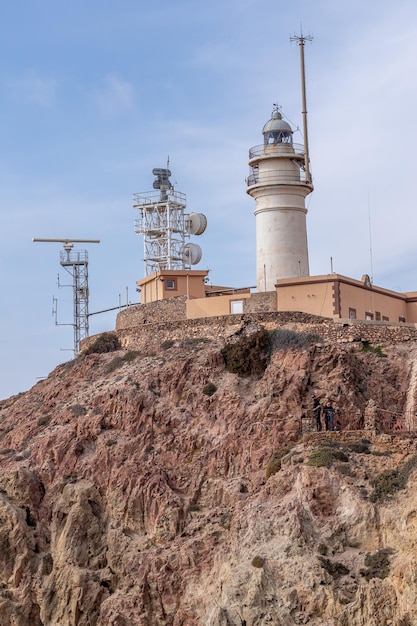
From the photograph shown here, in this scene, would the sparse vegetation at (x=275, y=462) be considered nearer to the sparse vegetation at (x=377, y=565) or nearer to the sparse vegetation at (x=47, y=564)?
the sparse vegetation at (x=377, y=565)

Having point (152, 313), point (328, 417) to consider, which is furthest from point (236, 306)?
point (328, 417)

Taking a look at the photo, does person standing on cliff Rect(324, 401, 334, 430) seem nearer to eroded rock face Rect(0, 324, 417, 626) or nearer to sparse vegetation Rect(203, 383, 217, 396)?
eroded rock face Rect(0, 324, 417, 626)

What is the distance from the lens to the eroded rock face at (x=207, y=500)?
4166 cm

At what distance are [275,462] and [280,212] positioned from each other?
15.0 m

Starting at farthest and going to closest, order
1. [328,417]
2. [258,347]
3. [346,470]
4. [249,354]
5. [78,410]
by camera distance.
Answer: [78,410], [258,347], [249,354], [328,417], [346,470]

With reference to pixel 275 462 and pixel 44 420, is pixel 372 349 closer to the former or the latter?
pixel 275 462

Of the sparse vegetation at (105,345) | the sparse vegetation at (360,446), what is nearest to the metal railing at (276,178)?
the sparse vegetation at (105,345)

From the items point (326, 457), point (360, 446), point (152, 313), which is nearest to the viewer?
point (326, 457)

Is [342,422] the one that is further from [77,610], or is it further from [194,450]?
[77,610]

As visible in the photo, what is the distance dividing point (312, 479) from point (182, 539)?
16.1 ft

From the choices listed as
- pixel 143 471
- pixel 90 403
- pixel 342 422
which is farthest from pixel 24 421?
pixel 342 422

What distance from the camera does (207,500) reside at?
47.1 metres

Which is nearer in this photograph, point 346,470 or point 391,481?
point 391,481

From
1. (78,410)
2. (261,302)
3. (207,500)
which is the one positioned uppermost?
(261,302)
